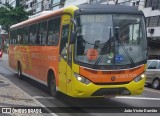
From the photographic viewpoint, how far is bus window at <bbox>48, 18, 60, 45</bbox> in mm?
14164

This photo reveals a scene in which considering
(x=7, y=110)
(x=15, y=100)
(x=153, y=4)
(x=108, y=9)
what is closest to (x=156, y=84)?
(x=108, y=9)

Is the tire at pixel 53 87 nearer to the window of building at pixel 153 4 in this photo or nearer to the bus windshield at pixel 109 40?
the bus windshield at pixel 109 40

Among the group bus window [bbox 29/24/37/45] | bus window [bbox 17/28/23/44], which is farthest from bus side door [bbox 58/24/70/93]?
bus window [bbox 17/28/23/44]

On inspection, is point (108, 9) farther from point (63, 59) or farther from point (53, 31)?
point (53, 31)

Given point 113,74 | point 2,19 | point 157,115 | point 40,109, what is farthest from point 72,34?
point 2,19

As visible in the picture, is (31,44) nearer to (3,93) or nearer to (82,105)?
(3,93)

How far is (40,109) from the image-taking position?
36.2 ft

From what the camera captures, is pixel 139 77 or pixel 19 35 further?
pixel 19 35

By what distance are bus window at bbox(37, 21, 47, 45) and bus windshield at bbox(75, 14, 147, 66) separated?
3945mm

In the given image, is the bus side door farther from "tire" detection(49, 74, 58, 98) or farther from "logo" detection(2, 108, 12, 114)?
"logo" detection(2, 108, 12, 114)

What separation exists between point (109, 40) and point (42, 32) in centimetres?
482

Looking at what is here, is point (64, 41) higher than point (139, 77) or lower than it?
higher

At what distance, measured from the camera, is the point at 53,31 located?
14.7 meters

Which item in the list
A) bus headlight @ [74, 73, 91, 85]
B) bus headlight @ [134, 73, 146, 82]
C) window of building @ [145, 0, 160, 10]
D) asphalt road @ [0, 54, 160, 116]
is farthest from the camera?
window of building @ [145, 0, 160, 10]
